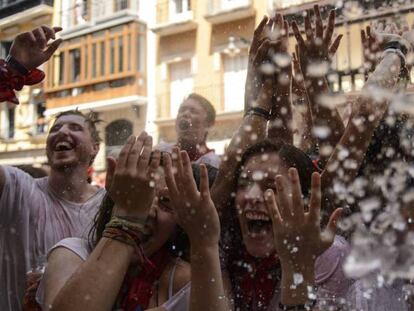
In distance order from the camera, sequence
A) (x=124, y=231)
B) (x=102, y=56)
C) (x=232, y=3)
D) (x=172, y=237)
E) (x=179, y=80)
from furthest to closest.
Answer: (x=102, y=56)
(x=179, y=80)
(x=232, y=3)
(x=172, y=237)
(x=124, y=231)

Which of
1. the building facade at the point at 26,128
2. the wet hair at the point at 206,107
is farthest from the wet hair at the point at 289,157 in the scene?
the building facade at the point at 26,128

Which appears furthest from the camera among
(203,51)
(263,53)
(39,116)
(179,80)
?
(39,116)

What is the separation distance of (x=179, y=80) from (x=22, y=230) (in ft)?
44.4

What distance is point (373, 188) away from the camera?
2455 millimetres

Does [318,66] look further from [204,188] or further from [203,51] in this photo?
[203,51]

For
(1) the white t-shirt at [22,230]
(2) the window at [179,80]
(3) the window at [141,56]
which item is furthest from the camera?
(3) the window at [141,56]

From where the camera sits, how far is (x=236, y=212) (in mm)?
2215

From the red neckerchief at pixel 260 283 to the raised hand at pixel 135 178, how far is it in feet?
1.26

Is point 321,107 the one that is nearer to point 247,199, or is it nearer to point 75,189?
point 247,199

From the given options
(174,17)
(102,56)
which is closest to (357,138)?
(174,17)

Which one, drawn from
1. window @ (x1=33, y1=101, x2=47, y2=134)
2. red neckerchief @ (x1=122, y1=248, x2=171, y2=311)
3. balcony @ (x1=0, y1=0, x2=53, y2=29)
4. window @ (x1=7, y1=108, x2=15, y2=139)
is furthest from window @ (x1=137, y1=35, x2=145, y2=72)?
red neckerchief @ (x1=122, y1=248, x2=171, y2=311)

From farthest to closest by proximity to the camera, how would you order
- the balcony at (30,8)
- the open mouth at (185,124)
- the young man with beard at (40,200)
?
the balcony at (30,8)
the open mouth at (185,124)
the young man with beard at (40,200)

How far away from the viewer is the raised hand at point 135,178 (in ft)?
6.16

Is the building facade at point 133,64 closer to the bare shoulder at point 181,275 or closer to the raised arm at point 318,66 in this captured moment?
the raised arm at point 318,66
